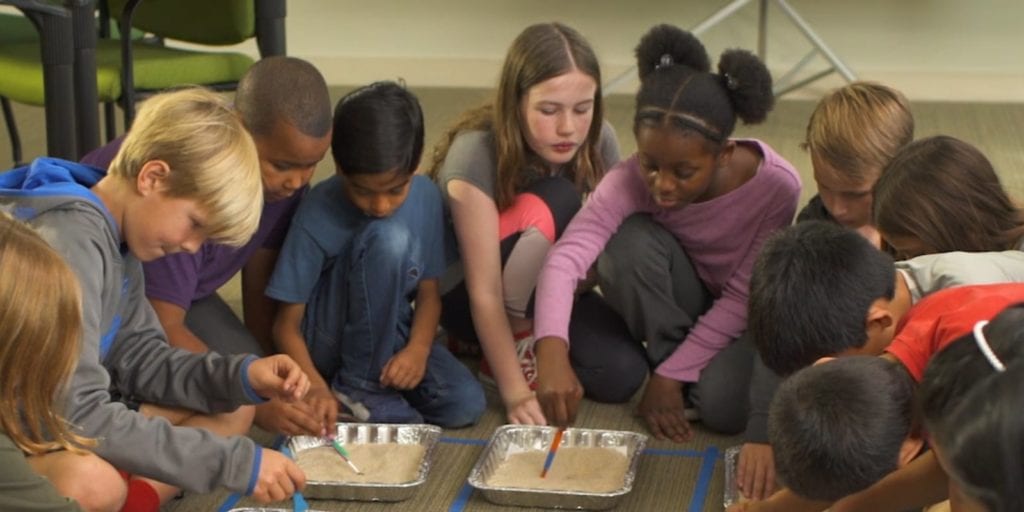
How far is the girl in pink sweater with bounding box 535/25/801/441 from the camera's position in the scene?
2.34 m

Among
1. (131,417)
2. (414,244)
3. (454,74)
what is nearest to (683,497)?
(414,244)

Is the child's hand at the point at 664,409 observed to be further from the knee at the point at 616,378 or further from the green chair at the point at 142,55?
the green chair at the point at 142,55

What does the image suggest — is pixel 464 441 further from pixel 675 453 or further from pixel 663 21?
pixel 663 21

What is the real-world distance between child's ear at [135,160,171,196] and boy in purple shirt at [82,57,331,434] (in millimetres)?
292

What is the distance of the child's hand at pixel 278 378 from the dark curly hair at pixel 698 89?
2.40ft

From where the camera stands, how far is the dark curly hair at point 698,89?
2.33 metres

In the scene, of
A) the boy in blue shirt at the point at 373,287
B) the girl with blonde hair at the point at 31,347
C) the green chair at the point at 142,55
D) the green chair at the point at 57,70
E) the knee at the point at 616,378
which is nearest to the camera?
the girl with blonde hair at the point at 31,347

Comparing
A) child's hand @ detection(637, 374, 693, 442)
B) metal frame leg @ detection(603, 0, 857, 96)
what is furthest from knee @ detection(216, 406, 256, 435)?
metal frame leg @ detection(603, 0, 857, 96)

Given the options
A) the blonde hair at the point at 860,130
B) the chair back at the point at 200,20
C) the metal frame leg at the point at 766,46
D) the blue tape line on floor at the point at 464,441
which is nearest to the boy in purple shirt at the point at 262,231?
the blue tape line on floor at the point at 464,441

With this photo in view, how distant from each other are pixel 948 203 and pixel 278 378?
97 cm

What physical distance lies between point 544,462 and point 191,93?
0.78 metres

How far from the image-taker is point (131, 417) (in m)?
1.83

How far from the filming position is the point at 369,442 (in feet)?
7.51

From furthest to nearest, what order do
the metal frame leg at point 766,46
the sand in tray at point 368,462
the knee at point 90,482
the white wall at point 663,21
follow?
the white wall at point 663,21
the metal frame leg at point 766,46
the sand in tray at point 368,462
the knee at point 90,482
